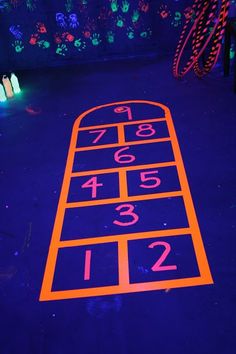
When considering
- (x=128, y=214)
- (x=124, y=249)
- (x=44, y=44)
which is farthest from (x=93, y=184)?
(x=44, y=44)

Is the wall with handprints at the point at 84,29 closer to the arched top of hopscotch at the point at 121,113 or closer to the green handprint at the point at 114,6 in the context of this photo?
the green handprint at the point at 114,6

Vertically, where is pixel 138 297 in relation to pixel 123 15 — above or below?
below

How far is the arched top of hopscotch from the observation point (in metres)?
6.54

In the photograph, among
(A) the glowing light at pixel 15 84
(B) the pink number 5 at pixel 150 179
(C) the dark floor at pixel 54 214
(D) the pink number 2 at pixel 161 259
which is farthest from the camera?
(A) the glowing light at pixel 15 84

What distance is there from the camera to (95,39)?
897cm

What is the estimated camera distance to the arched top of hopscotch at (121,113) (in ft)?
21.4

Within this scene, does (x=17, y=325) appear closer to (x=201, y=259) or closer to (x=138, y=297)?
(x=138, y=297)

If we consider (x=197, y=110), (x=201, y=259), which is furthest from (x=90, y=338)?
(x=197, y=110)

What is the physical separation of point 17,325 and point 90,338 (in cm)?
71

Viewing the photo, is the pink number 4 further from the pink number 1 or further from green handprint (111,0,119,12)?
green handprint (111,0,119,12)

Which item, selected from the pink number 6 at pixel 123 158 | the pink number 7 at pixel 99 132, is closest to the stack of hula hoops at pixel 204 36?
the pink number 7 at pixel 99 132

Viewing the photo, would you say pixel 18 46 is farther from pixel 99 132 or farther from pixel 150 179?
pixel 150 179

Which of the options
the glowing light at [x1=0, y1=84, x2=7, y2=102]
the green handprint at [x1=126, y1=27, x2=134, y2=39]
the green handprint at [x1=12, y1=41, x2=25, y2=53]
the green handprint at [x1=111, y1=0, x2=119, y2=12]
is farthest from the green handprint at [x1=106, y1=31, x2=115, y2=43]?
the glowing light at [x1=0, y1=84, x2=7, y2=102]

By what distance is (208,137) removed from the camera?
5.72 meters
